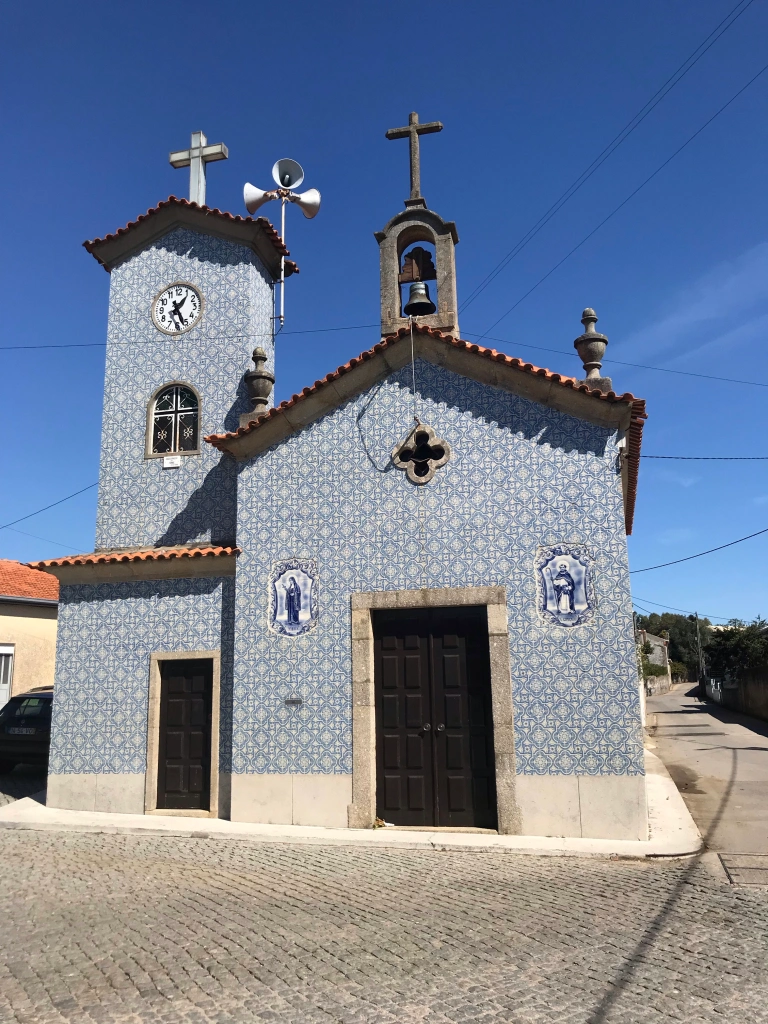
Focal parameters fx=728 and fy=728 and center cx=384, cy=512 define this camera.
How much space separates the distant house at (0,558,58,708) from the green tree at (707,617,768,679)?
1134 inches

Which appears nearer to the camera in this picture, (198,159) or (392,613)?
(392,613)

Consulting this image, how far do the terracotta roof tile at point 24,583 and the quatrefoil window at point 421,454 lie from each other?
1452 centimetres

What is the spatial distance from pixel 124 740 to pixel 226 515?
357cm

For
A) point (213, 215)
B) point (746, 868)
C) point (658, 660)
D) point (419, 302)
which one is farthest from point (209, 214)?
point (658, 660)

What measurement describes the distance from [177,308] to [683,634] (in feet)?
296

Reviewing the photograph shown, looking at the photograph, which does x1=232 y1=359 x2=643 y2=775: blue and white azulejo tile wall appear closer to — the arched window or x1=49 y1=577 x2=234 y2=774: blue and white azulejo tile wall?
x1=49 y1=577 x2=234 y2=774: blue and white azulejo tile wall

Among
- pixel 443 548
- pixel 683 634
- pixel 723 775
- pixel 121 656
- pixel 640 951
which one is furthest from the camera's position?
pixel 683 634

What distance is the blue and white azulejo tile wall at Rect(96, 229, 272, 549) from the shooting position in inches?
458

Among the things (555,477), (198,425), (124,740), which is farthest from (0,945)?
(198,425)

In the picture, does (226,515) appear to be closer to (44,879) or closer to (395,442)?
(395,442)

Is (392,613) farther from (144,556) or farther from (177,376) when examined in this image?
(177,376)

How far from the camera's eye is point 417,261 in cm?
1102

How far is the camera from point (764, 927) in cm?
529

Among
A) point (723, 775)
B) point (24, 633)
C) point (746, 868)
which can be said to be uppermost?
point (24, 633)
